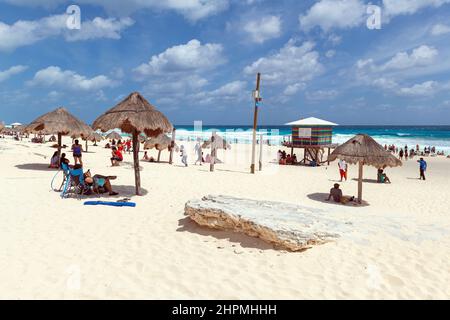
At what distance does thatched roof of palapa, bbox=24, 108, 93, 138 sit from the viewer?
12.8 m

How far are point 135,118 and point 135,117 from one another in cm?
3

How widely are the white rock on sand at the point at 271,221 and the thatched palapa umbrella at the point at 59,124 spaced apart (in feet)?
27.4

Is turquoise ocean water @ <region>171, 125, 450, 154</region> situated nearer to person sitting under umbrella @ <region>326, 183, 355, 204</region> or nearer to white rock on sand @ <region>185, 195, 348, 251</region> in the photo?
person sitting under umbrella @ <region>326, 183, 355, 204</region>

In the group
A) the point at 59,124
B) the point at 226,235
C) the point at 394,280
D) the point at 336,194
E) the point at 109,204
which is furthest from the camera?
the point at 59,124

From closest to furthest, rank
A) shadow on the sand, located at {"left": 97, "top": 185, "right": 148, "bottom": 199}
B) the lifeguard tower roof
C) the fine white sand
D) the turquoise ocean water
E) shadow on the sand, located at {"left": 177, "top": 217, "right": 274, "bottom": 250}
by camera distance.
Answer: the fine white sand < shadow on the sand, located at {"left": 177, "top": 217, "right": 274, "bottom": 250} < shadow on the sand, located at {"left": 97, "top": 185, "right": 148, "bottom": 199} < the lifeguard tower roof < the turquoise ocean water

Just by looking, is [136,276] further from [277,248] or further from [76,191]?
[76,191]

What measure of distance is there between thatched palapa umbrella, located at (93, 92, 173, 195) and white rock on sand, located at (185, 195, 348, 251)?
131 inches

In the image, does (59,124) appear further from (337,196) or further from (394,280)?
(394,280)

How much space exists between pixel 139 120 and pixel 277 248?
17.9 ft

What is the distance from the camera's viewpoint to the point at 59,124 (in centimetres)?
1288

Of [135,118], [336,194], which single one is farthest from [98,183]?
[336,194]

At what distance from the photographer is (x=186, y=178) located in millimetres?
12875

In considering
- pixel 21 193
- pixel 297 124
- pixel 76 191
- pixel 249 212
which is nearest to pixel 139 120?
pixel 76 191

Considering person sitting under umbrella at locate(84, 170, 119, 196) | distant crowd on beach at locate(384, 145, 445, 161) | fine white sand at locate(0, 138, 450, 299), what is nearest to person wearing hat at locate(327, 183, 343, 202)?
fine white sand at locate(0, 138, 450, 299)
